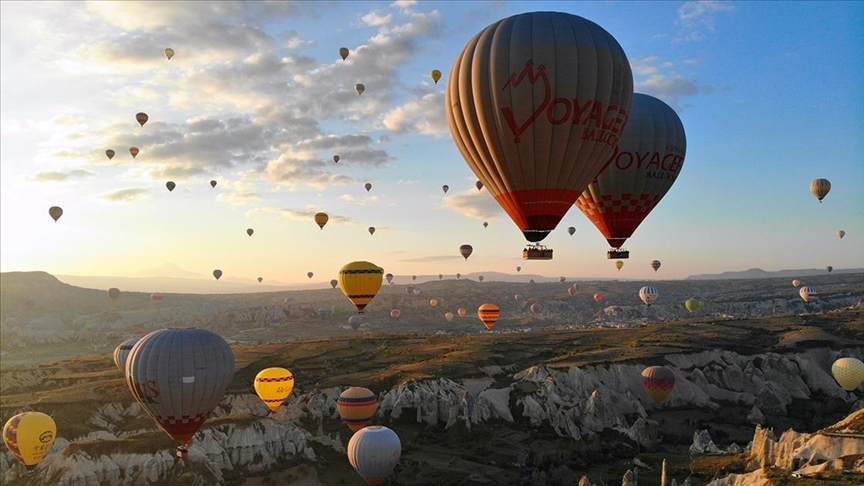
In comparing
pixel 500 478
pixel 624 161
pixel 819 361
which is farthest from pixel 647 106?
pixel 819 361

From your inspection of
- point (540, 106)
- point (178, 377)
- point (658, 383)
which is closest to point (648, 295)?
point (658, 383)

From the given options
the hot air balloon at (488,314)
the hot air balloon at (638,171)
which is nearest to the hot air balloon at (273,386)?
the hot air balloon at (638,171)

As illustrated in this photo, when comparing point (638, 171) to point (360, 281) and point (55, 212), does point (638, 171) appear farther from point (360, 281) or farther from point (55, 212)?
point (55, 212)

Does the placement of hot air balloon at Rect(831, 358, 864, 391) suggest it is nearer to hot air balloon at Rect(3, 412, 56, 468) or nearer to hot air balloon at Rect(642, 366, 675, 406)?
hot air balloon at Rect(642, 366, 675, 406)

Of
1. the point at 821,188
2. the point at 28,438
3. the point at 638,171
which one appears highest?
the point at 821,188

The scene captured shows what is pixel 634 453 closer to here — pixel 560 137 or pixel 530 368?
pixel 530 368
